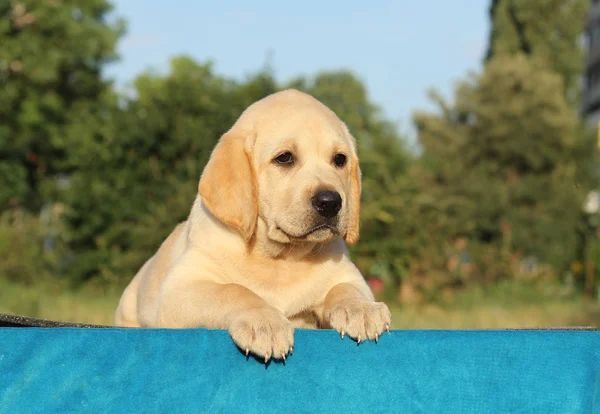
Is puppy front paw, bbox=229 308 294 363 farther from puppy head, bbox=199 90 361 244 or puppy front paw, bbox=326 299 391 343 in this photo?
puppy head, bbox=199 90 361 244

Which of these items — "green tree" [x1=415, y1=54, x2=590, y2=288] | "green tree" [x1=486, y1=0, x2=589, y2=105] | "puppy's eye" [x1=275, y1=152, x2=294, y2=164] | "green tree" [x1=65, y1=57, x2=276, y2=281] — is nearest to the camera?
"puppy's eye" [x1=275, y1=152, x2=294, y2=164]

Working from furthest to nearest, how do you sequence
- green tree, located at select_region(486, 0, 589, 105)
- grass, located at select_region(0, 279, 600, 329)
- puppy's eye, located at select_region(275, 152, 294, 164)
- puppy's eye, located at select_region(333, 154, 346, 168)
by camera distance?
1. green tree, located at select_region(486, 0, 589, 105)
2. grass, located at select_region(0, 279, 600, 329)
3. puppy's eye, located at select_region(333, 154, 346, 168)
4. puppy's eye, located at select_region(275, 152, 294, 164)

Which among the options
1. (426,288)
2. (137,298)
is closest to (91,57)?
(426,288)

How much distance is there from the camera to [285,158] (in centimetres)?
348

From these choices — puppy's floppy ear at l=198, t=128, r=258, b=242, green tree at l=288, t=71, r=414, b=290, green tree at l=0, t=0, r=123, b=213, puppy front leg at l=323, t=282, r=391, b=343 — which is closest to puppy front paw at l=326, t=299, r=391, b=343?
puppy front leg at l=323, t=282, r=391, b=343

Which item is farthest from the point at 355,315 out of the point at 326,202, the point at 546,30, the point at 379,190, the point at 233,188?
the point at 546,30

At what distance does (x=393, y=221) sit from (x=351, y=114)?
4.71ft

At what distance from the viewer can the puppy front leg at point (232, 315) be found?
7.45 feet

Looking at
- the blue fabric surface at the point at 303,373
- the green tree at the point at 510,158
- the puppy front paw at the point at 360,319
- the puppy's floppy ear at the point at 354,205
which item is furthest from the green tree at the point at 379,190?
the blue fabric surface at the point at 303,373

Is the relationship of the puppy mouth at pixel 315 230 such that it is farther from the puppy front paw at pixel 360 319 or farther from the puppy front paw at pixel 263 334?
the puppy front paw at pixel 263 334

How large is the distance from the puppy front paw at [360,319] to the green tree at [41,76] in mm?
19646

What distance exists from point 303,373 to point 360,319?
31 centimetres

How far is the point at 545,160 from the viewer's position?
835 inches

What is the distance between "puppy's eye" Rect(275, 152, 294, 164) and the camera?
137 inches
